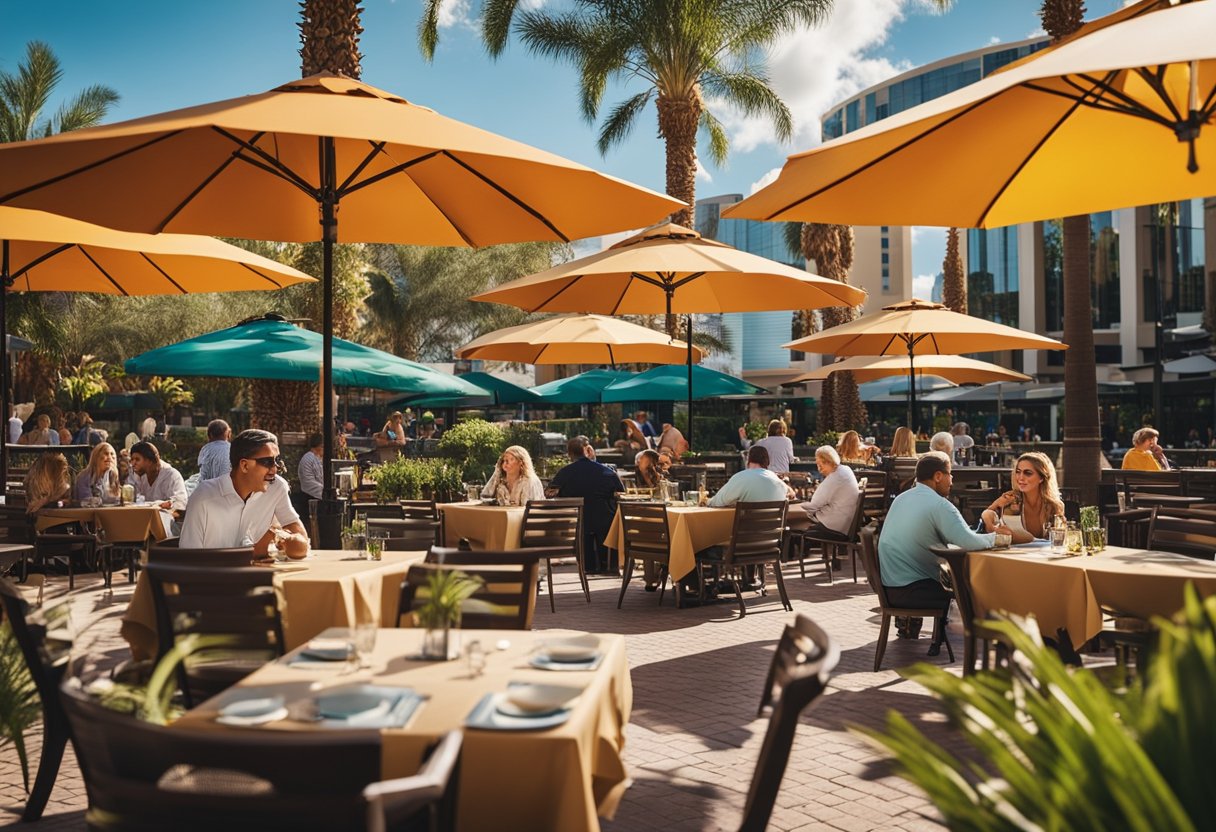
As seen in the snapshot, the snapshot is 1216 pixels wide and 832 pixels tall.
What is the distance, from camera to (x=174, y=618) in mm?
4348

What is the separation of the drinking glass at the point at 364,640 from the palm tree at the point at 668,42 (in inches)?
713

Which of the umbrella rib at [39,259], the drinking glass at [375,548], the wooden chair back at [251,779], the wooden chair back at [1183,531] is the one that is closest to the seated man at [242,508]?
the drinking glass at [375,548]

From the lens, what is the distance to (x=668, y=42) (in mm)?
22078

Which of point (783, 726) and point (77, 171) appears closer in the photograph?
point (783, 726)

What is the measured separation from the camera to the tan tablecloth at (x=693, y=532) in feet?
30.6

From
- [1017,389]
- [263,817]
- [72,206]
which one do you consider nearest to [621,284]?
[72,206]

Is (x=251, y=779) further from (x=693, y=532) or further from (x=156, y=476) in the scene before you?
(x=156, y=476)

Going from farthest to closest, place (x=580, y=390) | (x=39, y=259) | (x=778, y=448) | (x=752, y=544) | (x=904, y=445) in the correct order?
(x=580, y=390) < (x=904, y=445) < (x=778, y=448) < (x=39, y=259) < (x=752, y=544)

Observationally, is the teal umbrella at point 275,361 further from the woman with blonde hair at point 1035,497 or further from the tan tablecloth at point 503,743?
the tan tablecloth at point 503,743

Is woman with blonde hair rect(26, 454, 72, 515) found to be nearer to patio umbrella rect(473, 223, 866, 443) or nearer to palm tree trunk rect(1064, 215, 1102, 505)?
patio umbrella rect(473, 223, 866, 443)

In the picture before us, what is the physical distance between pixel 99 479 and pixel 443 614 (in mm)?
7935

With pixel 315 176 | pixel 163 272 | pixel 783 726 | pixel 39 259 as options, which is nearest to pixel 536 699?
pixel 783 726

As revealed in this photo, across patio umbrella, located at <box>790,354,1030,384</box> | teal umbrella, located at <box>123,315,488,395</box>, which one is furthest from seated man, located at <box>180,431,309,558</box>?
patio umbrella, located at <box>790,354,1030,384</box>

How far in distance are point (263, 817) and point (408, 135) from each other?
12.0 feet
